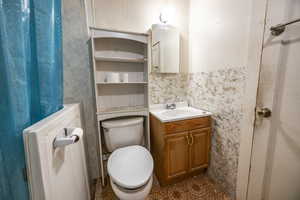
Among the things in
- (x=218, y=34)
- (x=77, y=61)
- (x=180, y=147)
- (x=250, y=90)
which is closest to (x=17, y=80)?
(x=77, y=61)

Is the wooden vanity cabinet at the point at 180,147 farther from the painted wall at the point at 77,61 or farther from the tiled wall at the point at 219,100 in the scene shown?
the painted wall at the point at 77,61

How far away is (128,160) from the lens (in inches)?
46.4

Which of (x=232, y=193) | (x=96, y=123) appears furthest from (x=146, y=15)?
(x=232, y=193)

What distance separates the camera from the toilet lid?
96 centimetres

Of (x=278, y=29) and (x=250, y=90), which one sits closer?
(x=278, y=29)

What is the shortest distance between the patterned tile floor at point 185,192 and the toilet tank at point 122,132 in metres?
0.48

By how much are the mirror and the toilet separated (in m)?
0.72

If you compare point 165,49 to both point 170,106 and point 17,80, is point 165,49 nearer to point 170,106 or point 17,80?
point 170,106

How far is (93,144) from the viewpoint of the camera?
146 centimetres

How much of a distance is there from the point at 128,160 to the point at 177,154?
515 mm

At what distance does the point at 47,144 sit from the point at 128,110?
86 centimetres

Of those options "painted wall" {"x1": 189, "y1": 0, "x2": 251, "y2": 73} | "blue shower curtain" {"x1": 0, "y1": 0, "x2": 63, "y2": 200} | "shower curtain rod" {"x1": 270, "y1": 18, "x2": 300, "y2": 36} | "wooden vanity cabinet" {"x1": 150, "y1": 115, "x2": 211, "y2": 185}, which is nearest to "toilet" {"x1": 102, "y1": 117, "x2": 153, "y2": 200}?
"wooden vanity cabinet" {"x1": 150, "y1": 115, "x2": 211, "y2": 185}

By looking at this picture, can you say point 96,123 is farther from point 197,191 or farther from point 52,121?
point 197,191

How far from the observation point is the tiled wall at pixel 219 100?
117 cm
